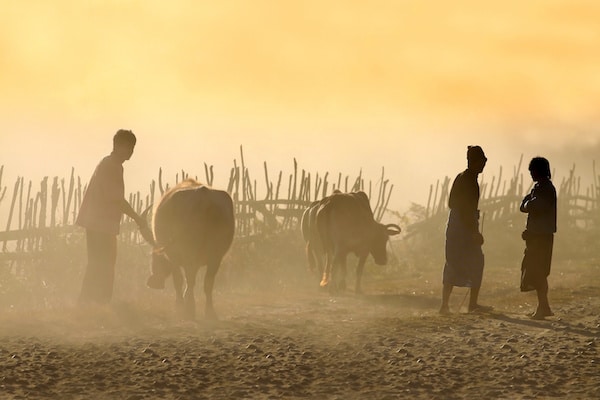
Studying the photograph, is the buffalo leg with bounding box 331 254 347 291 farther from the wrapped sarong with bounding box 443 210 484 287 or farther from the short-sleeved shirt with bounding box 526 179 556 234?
the short-sleeved shirt with bounding box 526 179 556 234

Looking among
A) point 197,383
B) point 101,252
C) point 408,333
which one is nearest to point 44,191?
point 101,252

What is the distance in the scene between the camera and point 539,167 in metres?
10.1

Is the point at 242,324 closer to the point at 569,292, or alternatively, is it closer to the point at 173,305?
the point at 173,305

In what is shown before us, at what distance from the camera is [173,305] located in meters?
10.8

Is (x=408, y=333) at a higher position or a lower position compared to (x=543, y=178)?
lower

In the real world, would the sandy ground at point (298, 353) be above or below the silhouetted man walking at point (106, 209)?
below

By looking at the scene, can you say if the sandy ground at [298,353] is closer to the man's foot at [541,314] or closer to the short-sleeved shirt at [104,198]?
the man's foot at [541,314]

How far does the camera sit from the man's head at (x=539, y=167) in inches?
396

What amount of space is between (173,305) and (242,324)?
5.33ft

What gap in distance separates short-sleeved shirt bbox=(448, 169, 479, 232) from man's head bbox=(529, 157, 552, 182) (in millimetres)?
609

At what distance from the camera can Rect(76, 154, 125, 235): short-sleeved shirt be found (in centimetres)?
1031

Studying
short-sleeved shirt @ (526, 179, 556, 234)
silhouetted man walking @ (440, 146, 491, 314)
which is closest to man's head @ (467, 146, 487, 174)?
silhouetted man walking @ (440, 146, 491, 314)

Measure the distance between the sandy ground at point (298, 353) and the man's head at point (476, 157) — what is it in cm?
155

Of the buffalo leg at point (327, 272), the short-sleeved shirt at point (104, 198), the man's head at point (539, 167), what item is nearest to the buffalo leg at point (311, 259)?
the buffalo leg at point (327, 272)
